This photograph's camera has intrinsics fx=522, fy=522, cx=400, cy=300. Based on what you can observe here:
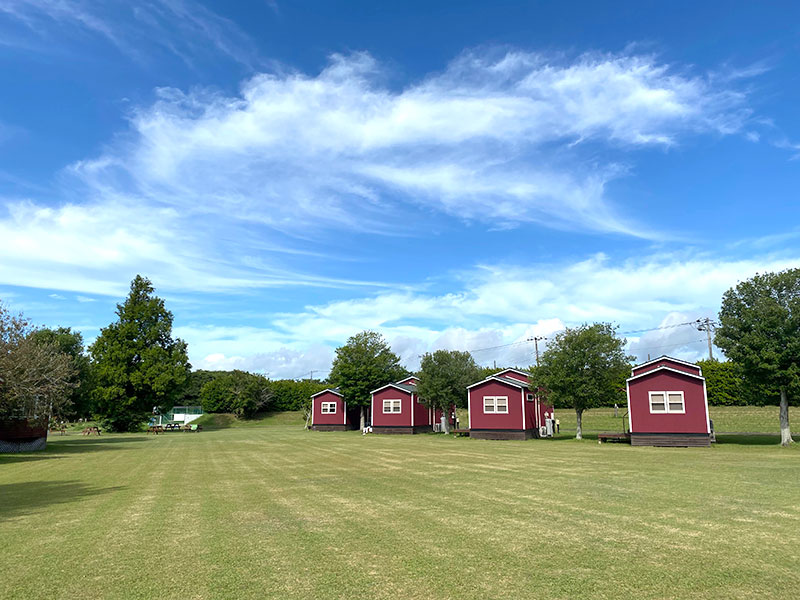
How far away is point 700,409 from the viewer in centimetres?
2928

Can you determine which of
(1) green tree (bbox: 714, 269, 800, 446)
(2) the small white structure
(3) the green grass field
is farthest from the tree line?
(3) the green grass field

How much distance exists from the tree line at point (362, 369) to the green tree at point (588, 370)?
70 mm

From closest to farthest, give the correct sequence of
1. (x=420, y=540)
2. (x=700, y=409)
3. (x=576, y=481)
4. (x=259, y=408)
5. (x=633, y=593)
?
(x=633, y=593) → (x=420, y=540) → (x=576, y=481) → (x=700, y=409) → (x=259, y=408)

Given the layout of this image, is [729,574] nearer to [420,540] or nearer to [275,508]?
[420,540]

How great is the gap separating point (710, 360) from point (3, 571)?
63.0 meters

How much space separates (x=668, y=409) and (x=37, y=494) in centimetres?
3002

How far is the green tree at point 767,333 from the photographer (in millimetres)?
27062

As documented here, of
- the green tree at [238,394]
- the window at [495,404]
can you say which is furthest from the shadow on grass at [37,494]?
the green tree at [238,394]

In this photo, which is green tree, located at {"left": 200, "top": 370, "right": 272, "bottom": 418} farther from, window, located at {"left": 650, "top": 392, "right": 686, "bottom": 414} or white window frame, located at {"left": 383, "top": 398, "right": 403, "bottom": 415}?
window, located at {"left": 650, "top": 392, "right": 686, "bottom": 414}

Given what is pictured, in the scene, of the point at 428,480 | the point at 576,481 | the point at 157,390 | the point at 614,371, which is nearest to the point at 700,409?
the point at 614,371

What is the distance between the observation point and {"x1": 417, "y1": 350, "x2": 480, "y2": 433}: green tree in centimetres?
4528

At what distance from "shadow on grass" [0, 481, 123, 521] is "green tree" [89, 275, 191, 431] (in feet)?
140

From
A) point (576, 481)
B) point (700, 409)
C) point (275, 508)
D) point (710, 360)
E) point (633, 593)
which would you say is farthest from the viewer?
point (710, 360)

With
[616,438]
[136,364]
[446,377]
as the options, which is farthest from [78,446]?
[616,438]
